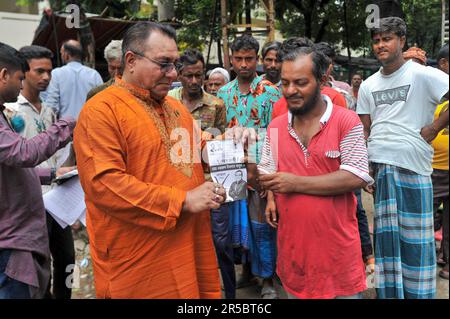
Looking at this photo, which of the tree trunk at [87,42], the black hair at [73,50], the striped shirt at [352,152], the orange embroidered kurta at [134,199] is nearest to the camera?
the orange embroidered kurta at [134,199]

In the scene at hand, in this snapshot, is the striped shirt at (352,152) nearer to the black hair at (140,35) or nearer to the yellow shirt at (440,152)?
the black hair at (140,35)

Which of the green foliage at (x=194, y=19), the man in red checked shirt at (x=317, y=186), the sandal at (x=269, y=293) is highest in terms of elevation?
the green foliage at (x=194, y=19)

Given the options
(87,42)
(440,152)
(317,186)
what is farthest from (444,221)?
(87,42)

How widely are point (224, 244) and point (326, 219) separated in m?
1.36

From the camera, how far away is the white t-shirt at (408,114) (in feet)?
9.52

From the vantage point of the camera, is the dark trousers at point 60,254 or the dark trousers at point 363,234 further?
the dark trousers at point 363,234

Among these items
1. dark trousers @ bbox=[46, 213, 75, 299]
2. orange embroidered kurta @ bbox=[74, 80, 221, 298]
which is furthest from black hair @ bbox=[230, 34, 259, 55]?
dark trousers @ bbox=[46, 213, 75, 299]

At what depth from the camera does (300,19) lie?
16.8 m

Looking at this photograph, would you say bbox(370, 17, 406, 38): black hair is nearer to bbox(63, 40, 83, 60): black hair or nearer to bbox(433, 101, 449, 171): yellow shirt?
bbox(433, 101, 449, 171): yellow shirt

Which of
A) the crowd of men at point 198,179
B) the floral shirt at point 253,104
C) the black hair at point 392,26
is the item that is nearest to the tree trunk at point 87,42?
the floral shirt at point 253,104

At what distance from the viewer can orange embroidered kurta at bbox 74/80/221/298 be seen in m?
1.79

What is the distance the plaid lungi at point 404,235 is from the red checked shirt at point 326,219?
0.98m

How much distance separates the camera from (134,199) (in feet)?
5.82

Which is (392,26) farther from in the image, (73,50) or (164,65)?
(73,50)
